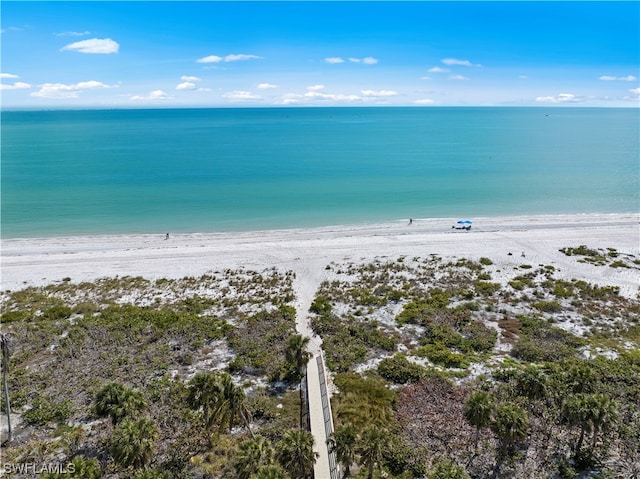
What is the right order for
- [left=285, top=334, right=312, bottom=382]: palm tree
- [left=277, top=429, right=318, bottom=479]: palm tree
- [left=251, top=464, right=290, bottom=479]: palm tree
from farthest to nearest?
[left=285, top=334, right=312, bottom=382]: palm tree < [left=277, top=429, right=318, bottom=479]: palm tree < [left=251, top=464, right=290, bottom=479]: palm tree

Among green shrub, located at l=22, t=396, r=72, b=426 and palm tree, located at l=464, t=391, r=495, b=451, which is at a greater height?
palm tree, located at l=464, t=391, r=495, b=451

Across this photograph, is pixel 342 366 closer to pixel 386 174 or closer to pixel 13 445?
pixel 13 445

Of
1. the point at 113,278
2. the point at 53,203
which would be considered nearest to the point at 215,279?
the point at 113,278

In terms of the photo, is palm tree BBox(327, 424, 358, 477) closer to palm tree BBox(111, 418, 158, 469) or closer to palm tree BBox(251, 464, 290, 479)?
palm tree BBox(251, 464, 290, 479)

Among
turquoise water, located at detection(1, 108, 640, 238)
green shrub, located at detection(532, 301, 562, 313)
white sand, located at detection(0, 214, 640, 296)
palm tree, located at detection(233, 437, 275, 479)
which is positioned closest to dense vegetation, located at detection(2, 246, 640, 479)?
palm tree, located at detection(233, 437, 275, 479)

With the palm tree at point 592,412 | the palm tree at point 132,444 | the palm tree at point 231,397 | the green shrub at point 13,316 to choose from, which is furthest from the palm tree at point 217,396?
the green shrub at point 13,316

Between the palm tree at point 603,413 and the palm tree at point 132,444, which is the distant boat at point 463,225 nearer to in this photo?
the palm tree at point 603,413
